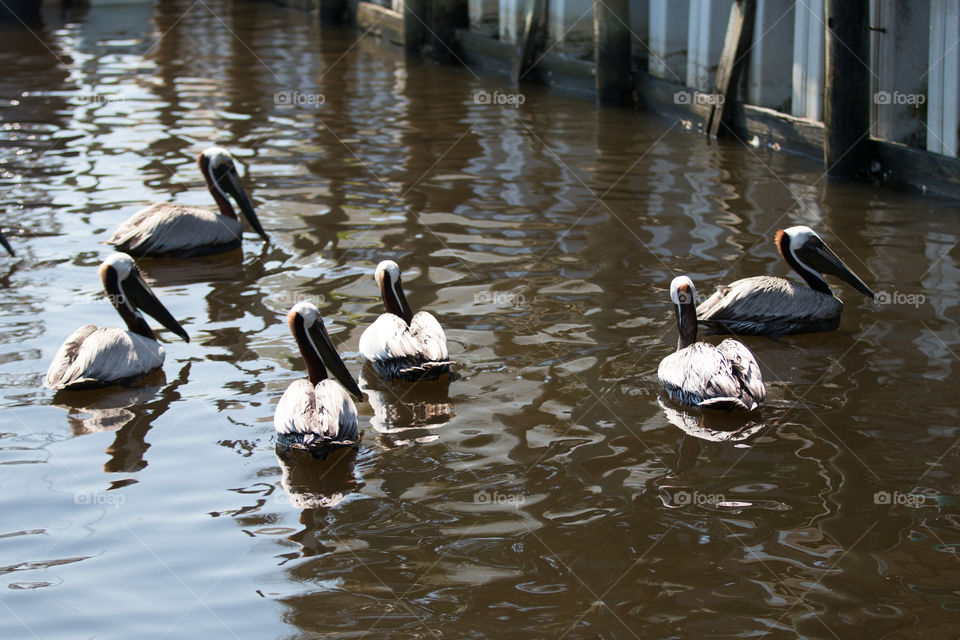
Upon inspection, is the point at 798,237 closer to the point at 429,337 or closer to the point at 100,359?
the point at 429,337

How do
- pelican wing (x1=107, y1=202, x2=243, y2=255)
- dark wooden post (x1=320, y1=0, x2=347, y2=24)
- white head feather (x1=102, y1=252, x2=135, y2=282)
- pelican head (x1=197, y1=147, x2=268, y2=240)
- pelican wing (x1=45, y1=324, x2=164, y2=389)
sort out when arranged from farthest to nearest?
dark wooden post (x1=320, y1=0, x2=347, y2=24), pelican head (x1=197, y1=147, x2=268, y2=240), pelican wing (x1=107, y1=202, x2=243, y2=255), white head feather (x1=102, y1=252, x2=135, y2=282), pelican wing (x1=45, y1=324, x2=164, y2=389)

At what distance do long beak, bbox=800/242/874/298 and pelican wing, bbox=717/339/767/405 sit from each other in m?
1.63

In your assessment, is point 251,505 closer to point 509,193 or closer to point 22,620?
point 22,620

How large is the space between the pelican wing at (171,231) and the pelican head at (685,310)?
415 cm

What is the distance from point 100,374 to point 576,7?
1033 cm

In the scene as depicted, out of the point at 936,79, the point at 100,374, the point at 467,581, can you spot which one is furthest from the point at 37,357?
the point at 936,79

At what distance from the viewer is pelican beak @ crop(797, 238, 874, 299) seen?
766 centimetres

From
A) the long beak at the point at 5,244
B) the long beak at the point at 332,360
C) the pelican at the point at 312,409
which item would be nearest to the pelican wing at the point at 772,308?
the long beak at the point at 332,360

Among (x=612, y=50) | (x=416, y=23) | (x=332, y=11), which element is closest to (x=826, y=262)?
(x=612, y=50)

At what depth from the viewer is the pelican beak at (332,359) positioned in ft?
21.0

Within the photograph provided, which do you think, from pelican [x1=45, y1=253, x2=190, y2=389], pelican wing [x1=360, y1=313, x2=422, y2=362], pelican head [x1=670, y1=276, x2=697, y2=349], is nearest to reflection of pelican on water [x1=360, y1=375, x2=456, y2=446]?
pelican wing [x1=360, y1=313, x2=422, y2=362]

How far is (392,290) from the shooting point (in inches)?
283

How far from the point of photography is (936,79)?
956 cm

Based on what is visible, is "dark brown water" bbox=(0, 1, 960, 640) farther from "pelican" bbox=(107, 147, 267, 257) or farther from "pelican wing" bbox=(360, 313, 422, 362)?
"pelican wing" bbox=(360, 313, 422, 362)
